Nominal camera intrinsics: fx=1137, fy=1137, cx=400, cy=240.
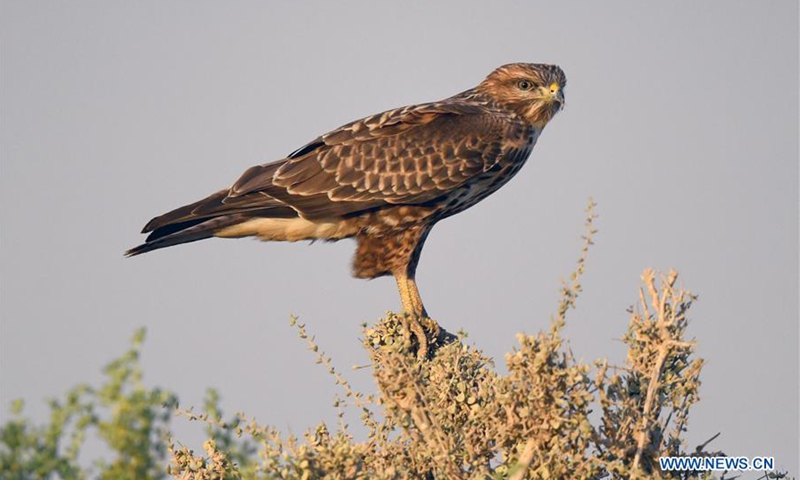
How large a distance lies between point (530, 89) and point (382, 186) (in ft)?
5.45

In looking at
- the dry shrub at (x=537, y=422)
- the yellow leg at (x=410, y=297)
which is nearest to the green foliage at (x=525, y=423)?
the dry shrub at (x=537, y=422)

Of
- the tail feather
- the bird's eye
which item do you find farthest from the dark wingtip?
the bird's eye

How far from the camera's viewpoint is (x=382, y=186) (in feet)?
30.4

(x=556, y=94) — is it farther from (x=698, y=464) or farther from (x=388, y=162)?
(x=698, y=464)

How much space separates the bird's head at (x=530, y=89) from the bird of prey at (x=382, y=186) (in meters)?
0.06

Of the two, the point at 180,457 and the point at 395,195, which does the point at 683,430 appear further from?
the point at 395,195

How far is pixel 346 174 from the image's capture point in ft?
30.7

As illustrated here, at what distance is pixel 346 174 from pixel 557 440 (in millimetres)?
5019

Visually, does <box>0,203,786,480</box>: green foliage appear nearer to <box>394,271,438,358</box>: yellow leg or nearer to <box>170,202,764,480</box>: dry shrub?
<box>170,202,764,480</box>: dry shrub

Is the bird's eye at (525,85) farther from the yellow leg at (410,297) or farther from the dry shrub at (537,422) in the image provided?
the dry shrub at (537,422)

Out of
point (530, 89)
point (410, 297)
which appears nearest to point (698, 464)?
point (410, 297)

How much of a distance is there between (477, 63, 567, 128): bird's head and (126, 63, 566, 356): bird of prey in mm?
57

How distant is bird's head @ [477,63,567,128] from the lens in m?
9.73

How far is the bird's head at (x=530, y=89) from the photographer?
973 centimetres
